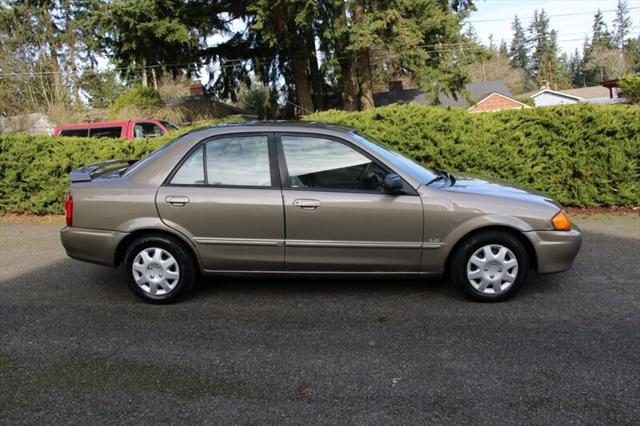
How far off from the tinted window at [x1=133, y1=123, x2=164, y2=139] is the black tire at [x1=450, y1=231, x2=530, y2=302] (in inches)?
389

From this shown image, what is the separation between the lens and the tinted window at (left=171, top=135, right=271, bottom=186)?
461 centimetres

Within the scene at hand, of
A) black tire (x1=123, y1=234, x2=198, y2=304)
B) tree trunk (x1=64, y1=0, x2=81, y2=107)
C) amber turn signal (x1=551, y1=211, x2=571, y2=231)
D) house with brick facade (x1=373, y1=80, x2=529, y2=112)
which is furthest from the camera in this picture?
house with brick facade (x1=373, y1=80, x2=529, y2=112)

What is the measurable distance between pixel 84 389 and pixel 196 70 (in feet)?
78.7

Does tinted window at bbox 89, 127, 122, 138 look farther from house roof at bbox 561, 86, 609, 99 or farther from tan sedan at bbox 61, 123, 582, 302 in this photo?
house roof at bbox 561, 86, 609, 99

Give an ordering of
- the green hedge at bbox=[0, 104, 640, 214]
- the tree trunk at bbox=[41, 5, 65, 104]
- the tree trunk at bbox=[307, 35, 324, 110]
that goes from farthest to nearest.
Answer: the tree trunk at bbox=[41, 5, 65, 104] → the tree trunk at bbox=[307, 35, 324, 110] → the green hedge at bbox=[0, 104, 640, 214]

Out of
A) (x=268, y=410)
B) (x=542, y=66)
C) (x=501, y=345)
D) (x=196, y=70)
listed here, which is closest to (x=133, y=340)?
(x=268, y=410)

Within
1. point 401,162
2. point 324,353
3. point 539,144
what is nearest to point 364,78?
point 539,144

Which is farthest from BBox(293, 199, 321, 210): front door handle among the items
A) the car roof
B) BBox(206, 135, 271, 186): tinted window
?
the car roof

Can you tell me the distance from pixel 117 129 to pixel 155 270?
9.00m

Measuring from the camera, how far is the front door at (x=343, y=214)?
175 inches

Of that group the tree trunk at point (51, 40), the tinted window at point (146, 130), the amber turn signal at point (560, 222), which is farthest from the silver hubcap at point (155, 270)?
the tree trunk at point (51, 40)

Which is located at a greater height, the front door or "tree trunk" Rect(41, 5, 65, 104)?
"tree trunk" Rect(41, 5, 65, 104)

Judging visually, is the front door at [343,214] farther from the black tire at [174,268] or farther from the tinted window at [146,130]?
the tinted window at [146,130]

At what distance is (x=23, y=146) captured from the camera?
9234mm
